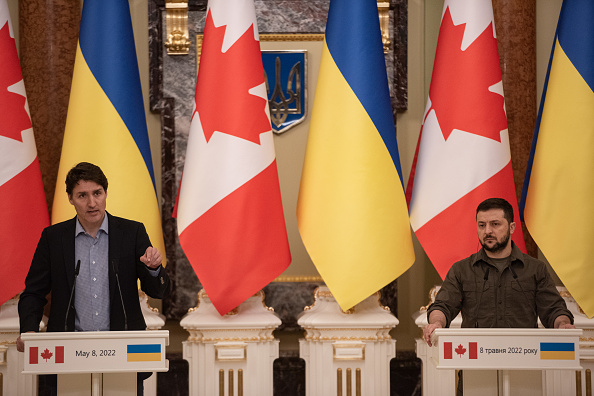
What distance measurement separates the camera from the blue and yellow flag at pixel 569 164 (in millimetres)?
3453

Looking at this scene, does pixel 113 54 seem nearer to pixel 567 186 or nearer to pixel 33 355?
pixel 33 355

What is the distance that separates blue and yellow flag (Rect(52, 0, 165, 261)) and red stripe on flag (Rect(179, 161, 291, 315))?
0.27m

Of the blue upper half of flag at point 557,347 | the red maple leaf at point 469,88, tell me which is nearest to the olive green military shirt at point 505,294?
the blue upper half of flag at point 557,347

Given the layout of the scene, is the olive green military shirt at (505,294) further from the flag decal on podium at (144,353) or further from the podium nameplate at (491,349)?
the flag decal on podium at (144,353)

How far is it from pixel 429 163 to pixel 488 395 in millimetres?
1504

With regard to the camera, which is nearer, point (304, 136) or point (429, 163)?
point (429, 163)

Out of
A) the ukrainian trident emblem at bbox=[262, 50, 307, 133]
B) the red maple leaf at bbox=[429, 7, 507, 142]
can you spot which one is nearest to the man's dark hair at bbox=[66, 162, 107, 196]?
the red maple leaf at bbox=[429, 7, 507, 142]

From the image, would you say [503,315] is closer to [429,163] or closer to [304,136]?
[429,163]

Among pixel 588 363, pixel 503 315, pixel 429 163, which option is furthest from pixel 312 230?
pixel 588 363

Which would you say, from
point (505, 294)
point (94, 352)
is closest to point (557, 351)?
point (505, 294)

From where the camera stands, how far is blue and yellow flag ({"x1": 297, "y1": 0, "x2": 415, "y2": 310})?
3.41m

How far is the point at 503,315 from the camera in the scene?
106 inches

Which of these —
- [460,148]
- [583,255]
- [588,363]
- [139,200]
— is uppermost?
[460,148]

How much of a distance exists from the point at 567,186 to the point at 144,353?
233 centimetres
